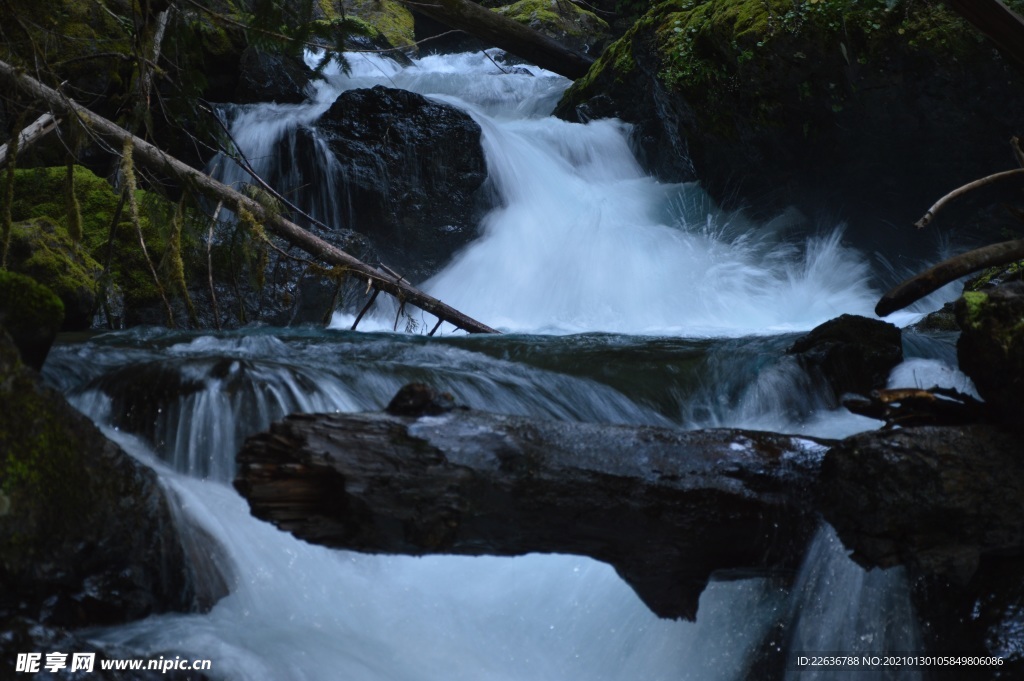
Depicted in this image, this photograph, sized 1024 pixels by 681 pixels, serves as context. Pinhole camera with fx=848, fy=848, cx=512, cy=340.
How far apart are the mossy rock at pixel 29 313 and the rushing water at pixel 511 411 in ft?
2.56

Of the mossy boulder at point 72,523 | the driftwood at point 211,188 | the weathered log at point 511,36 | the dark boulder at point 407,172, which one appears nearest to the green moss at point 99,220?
the driftwood at point 211,188

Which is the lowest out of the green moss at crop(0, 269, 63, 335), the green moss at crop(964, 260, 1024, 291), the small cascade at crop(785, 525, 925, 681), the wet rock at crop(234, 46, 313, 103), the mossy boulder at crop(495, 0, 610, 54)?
the small cascade at crop(785, 525, 925, 681)

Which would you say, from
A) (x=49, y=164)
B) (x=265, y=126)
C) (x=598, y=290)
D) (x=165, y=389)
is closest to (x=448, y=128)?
(x=265, y=126)

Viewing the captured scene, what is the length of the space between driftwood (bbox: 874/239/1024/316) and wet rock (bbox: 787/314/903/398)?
1656 millimetres

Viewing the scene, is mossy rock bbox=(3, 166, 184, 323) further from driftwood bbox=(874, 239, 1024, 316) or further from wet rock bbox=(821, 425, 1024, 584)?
wet rock bbox=(821, 425, 1024, 584)

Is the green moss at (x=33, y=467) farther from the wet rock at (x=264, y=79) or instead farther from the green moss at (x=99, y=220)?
the wet rock at (x=264, y=79)

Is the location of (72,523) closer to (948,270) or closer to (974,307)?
(974,307)

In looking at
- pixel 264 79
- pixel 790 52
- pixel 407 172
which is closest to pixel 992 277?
pixel 790 52

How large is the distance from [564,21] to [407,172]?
264 inches

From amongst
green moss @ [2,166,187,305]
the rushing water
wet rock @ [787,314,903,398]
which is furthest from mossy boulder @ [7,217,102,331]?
wet rock @ [787,314,903,398]

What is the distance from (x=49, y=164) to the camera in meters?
9.51

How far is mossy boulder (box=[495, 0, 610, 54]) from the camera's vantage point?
15.8 meters

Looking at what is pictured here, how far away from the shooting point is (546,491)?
8.36ft

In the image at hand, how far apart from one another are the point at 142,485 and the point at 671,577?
198 cm
